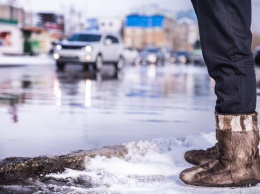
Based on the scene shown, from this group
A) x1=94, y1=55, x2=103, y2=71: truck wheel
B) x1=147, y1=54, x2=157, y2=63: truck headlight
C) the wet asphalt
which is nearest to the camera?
the wet asphalt

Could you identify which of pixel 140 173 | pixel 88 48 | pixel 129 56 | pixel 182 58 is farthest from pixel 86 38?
pixel 182 58

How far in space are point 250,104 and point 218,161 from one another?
0.33m

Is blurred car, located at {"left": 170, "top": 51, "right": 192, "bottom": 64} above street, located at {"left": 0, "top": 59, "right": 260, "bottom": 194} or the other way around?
the other way around

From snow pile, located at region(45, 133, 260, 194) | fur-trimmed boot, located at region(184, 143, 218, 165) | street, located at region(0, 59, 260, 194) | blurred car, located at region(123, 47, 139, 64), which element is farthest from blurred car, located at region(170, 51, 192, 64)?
fur-trimmed boot, located at region(184, 143, 218, 165)

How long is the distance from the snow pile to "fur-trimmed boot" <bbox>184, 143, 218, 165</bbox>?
5 cm

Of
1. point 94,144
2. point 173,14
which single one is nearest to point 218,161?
point 94,144

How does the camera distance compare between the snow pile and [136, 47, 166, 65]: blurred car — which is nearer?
the snow pile

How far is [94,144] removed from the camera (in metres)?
4.34

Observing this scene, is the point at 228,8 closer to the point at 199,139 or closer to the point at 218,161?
the point at 218,161

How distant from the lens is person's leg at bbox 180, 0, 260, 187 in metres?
2.80

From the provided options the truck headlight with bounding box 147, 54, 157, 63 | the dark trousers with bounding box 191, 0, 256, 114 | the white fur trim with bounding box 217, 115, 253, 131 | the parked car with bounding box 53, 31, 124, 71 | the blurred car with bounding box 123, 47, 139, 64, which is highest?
the dark trousers with bounding box 191, 0, 256, 114

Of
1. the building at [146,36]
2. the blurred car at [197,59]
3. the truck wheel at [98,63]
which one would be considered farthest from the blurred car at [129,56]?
the building at [146,36]

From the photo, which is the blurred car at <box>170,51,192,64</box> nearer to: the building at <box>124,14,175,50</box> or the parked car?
the parked car

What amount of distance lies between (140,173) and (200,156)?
0.41 metres
